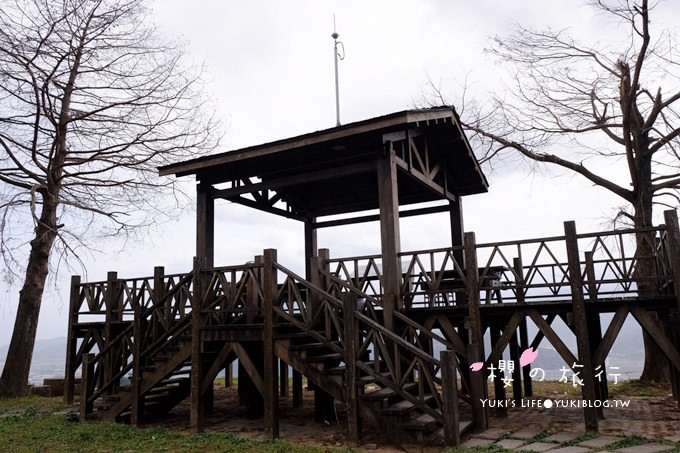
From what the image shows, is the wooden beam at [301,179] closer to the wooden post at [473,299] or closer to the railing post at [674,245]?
the wooden post at [473,299]

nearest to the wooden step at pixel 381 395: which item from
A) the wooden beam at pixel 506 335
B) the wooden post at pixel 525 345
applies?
the wooden beam at pixel 506 335

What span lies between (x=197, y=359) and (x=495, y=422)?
555 cm

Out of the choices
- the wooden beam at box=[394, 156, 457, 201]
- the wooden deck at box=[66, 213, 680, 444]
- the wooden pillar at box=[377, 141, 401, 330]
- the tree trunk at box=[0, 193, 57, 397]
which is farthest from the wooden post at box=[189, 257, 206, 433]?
the tree trunk at box=[0, 193, 57, 397]

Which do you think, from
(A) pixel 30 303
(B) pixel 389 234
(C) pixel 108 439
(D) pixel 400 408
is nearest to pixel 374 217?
(B) pixel 389 234

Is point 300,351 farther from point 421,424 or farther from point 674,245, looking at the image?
point 674,245

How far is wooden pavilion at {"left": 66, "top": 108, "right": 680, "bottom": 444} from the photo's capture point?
812 centimetres

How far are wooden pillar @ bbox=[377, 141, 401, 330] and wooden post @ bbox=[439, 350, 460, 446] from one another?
237 cm

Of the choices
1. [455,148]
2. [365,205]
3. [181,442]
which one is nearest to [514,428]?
[181,442]

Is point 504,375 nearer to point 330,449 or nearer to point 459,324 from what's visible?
point 459,324

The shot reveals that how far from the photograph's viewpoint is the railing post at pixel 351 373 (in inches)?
310

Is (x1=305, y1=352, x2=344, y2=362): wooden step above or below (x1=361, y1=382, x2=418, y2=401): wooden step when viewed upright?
above

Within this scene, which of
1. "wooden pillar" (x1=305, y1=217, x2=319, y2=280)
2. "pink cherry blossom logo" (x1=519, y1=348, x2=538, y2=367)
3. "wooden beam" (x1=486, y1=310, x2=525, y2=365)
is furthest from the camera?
"wooden pillar" (x1=305, y1=217, x2=319, y2=280)

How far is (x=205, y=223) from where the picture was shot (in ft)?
38.4

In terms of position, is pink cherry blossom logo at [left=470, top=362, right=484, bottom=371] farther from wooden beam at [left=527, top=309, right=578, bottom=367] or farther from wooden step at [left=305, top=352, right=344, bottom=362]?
wooden step at [left=305, top=352, right=344, bottom=362]
